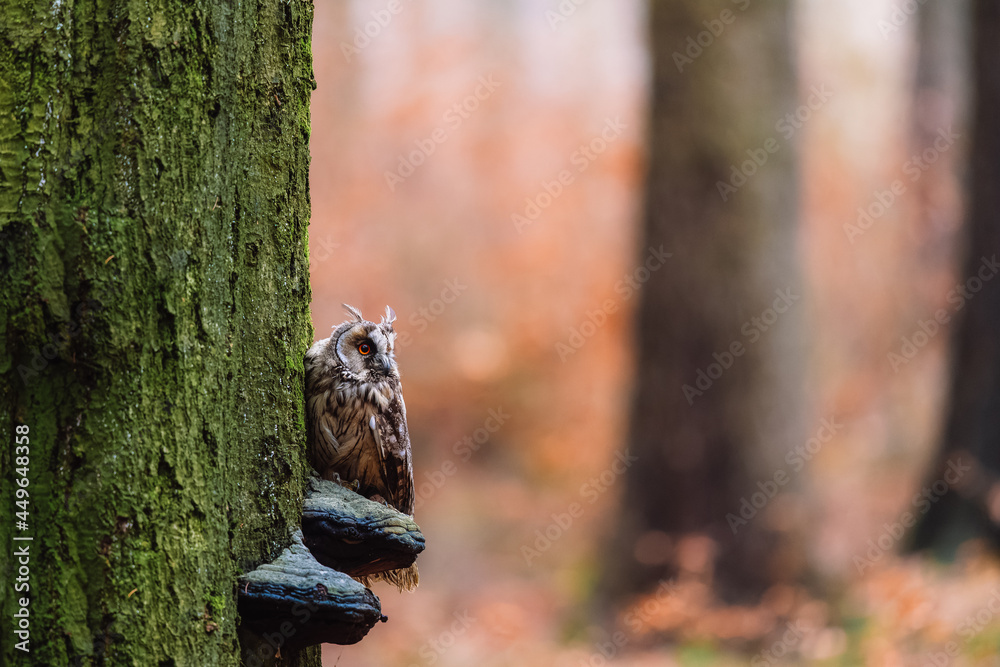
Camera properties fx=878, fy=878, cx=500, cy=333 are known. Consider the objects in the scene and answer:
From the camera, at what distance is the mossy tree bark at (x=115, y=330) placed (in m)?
1.77

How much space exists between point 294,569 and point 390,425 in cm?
110

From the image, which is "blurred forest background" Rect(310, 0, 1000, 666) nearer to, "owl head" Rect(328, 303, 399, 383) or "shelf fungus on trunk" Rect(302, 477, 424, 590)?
"owl head" Rect(328, 303, 399, 383)

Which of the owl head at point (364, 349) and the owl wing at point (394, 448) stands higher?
the owl head at point (364, 349)

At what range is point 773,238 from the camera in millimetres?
7492

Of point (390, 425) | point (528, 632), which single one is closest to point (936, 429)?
point (528, 632)

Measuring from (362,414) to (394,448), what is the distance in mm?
203

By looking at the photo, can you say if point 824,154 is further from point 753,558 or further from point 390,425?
point 390,425

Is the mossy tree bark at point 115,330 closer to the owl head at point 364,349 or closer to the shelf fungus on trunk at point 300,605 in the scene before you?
the shelf fungus on trunk at point 300,605

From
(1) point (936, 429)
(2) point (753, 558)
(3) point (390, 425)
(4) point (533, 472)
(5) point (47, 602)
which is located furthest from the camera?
(4) point (533, 472)

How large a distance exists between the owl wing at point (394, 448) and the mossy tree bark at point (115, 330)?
3.67 feet

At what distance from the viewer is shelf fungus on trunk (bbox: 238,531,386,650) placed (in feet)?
6.55

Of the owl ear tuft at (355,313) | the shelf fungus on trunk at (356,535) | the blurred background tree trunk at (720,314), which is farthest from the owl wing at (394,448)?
the blurred background tree trunk at (720,314)

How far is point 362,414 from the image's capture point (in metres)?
3.02

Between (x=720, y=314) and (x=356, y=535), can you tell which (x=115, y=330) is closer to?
(x=356, y=535)
